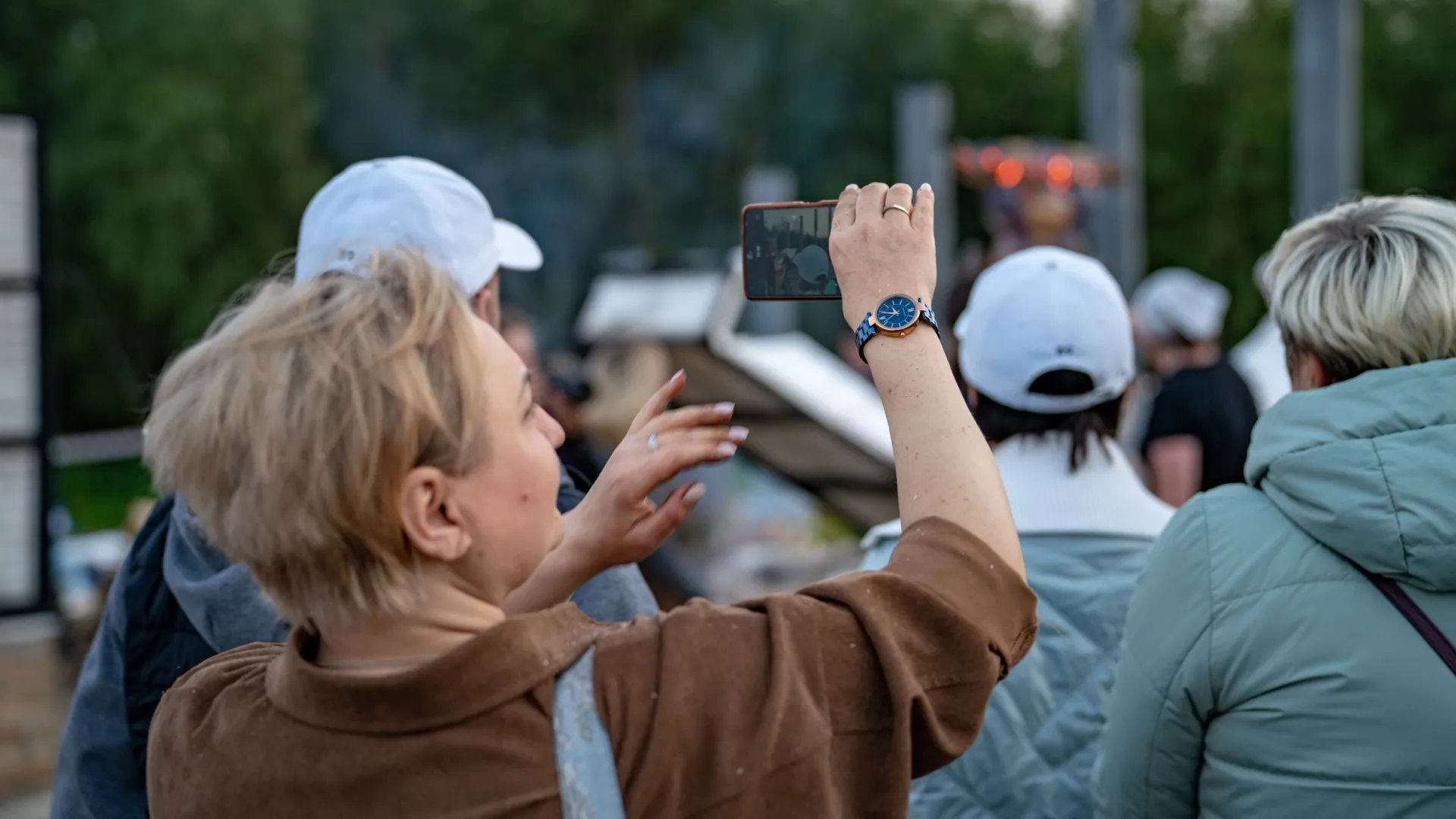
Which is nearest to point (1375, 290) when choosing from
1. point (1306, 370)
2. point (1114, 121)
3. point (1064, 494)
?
point (1306, 370)

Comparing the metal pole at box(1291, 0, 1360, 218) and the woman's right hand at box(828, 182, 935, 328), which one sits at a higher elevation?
the metal pole at box(1291, 0, 1360, 218)

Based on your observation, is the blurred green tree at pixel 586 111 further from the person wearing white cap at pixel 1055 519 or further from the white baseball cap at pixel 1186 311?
the person wearing white cap at pixel 1055 519

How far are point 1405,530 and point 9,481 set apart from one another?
4.87 m

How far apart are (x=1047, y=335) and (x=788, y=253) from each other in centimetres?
70

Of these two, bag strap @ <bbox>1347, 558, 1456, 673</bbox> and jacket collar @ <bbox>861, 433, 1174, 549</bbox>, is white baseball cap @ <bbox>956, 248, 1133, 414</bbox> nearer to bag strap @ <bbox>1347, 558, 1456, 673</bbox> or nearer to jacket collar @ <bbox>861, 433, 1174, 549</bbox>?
jacket collar @ <bbox>861, 433, 1174, 549</bbox>

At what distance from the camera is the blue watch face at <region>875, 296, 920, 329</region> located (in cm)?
118

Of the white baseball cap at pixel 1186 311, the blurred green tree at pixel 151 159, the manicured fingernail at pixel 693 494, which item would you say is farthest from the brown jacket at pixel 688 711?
the blurred green tree at pixel 151 159

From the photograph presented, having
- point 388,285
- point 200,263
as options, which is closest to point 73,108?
point 200,263

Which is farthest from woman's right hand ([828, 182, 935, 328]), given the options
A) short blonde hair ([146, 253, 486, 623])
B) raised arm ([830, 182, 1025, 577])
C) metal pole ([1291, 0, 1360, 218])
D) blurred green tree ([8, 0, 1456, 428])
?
blurred green tree ([8, 0, 1456, 428])

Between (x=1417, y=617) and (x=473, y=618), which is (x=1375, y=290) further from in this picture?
(x=473, y=618)

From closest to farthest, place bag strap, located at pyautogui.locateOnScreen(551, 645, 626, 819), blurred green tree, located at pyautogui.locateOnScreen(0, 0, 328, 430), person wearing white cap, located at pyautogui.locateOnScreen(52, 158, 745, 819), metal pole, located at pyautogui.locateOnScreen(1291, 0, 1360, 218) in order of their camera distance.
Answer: bag strap, located at pyautogui.locateOnScreen(551, 645, 626, 819) → person wearing white cap, located at pyautogui.locateOnScreen(52, 158, 745, 819) → metal pole, located at pyautogui.locateOnScreen(1291, 0, 1360, 218) → blurred green tree, located at pyautogui.locateOnScreen(0, 0, 328, 430)

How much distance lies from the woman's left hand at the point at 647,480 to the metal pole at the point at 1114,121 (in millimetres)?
6474

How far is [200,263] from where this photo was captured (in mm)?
20578

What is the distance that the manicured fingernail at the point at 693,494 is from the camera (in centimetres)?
126
